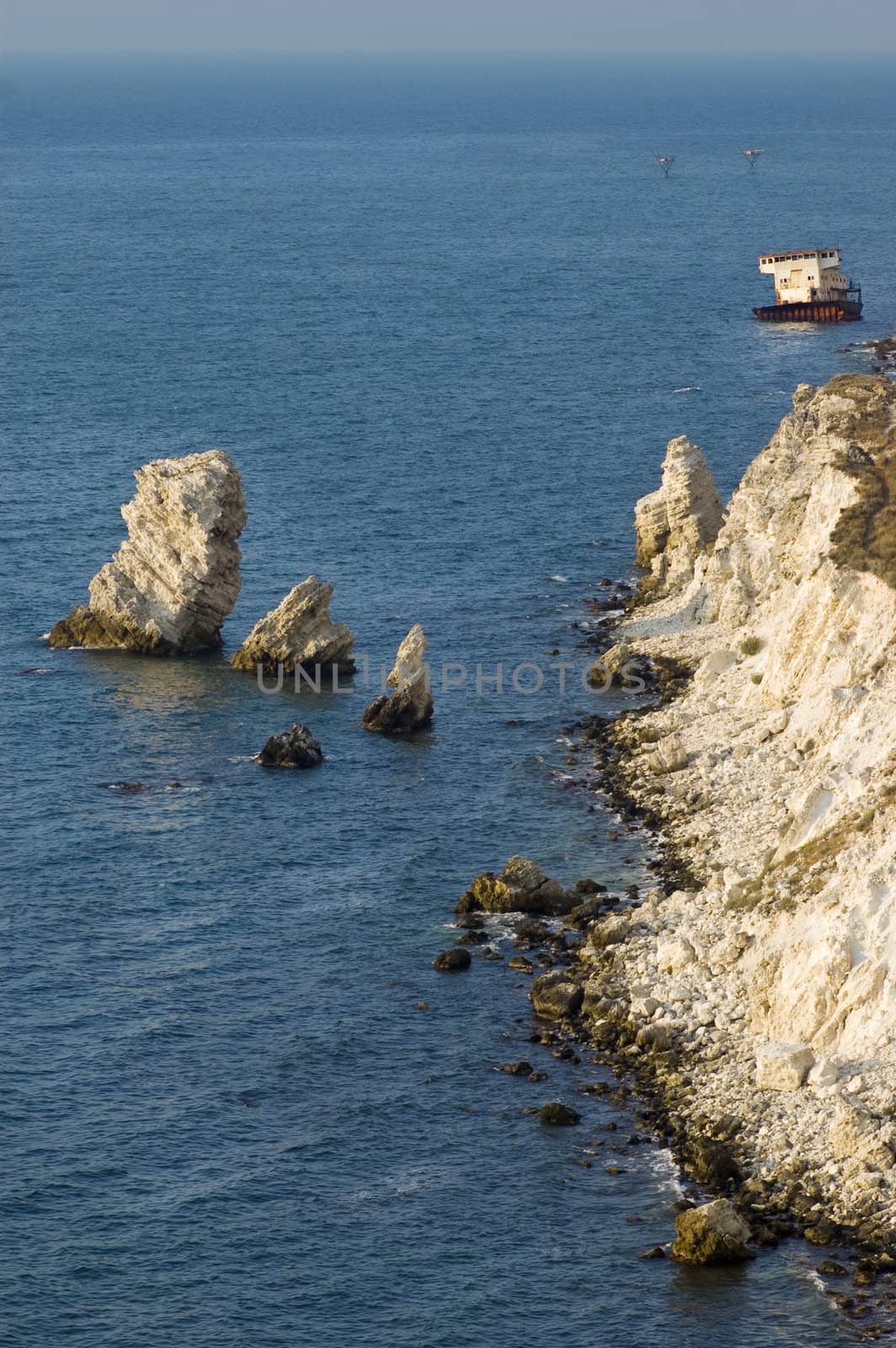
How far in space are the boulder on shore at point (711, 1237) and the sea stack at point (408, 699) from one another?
51.7 meters

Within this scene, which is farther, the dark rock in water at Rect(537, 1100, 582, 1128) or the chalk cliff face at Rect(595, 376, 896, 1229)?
the dark rock in water at Rect(537, 1100, 582, 1128)

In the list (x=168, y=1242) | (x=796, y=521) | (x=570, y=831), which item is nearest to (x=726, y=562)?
(x=796, y=521)

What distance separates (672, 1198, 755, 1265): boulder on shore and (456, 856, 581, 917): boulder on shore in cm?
2593

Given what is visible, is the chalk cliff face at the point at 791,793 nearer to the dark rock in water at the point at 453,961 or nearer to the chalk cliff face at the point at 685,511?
the chalk cliff face at the point at 685,511

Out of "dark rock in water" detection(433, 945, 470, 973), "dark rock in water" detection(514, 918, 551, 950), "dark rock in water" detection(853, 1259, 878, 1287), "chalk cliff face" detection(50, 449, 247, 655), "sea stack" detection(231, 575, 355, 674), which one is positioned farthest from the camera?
"chalk cliff face" detection(50, 449, 247, 655)

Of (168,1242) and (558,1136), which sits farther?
(558,1136)

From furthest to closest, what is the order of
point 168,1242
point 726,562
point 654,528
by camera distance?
point 654,528 → point 726,562 → point 168,1242

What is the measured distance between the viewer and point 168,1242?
6981 centimetres

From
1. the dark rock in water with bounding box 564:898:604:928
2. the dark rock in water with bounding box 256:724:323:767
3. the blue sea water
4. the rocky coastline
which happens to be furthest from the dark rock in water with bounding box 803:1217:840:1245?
the dark rock in water with bounding box 256:724:323:767

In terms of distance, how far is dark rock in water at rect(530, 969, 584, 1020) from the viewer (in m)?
82.6

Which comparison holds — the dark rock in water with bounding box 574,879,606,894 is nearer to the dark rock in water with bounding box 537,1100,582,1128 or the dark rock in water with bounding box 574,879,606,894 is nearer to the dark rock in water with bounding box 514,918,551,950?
the dark rock in water with bounding box 514,918,551,950

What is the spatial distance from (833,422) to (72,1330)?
7404cm

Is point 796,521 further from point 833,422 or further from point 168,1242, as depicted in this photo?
point 168,1242

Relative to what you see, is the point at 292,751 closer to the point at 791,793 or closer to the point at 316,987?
the point at 316,987
